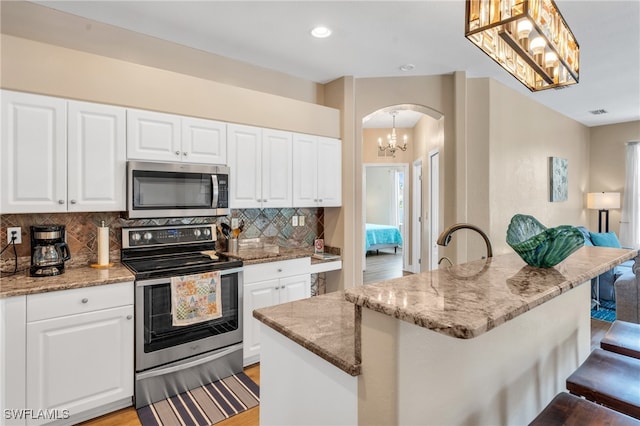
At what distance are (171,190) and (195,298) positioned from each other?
864mm

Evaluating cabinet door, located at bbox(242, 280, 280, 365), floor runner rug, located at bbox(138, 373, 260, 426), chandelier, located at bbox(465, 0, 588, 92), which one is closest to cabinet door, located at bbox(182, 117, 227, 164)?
cabinet door, located at bbox(242, 280, 280, 365)

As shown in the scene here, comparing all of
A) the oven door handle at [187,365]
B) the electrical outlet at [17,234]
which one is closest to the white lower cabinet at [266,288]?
the oven door handle at [187,365]

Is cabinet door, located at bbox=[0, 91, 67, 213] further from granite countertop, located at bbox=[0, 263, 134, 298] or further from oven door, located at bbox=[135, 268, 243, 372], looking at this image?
oven door, located at bbox=[135, 268, 243, 372]

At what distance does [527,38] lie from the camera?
167 cm

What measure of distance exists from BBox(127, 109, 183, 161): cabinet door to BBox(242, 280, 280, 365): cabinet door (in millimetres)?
1225

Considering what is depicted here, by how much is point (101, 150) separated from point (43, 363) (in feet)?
4.51

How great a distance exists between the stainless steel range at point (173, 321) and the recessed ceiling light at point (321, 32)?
1.88m

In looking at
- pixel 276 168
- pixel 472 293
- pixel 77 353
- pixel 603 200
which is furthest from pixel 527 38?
pixel 603 200

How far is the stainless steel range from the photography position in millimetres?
2396

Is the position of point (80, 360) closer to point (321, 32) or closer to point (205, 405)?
point (205, 405)

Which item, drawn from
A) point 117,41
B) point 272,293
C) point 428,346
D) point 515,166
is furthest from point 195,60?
point 515,166

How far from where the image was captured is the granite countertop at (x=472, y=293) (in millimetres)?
781

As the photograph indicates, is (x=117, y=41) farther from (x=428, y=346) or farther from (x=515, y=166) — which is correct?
(x=515, y=166)

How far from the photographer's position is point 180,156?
2.82m
